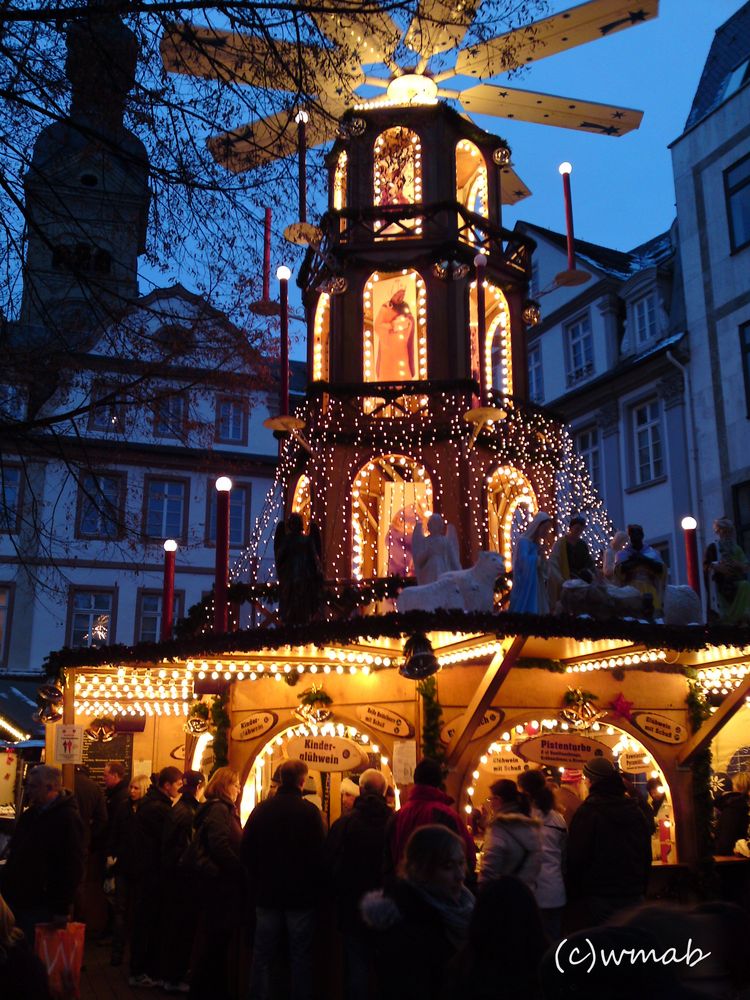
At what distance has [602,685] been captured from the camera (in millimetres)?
12070

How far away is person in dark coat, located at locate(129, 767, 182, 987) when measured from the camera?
9742 mm

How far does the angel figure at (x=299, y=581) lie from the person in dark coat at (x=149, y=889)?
7.45 ft

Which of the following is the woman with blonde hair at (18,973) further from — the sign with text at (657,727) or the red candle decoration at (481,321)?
the red candle decoration at (481,321)

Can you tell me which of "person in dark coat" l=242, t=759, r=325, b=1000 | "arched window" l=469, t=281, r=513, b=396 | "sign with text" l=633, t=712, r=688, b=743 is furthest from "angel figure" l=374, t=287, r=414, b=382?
"person in dark coat" l=242, t=759, r=325, b=1000

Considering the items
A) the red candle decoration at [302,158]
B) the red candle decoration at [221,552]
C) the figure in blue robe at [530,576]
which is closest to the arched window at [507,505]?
the figure in blue robe at [530,576]

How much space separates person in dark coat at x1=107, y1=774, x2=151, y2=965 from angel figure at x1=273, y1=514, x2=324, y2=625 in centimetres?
257

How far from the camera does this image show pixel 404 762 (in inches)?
435

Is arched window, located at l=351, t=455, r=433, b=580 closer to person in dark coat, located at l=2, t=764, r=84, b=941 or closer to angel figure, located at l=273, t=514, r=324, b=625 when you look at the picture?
angel figure, located at l=273, t=514, r=324, b=625

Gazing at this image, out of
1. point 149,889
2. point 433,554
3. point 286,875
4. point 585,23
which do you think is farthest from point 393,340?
point 286,875

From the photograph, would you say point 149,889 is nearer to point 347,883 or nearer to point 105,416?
point 347,883

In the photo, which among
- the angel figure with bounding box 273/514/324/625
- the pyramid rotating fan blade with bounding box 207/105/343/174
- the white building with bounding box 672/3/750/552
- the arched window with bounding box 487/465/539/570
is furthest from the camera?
the white building with bounding box 672/3/750/552

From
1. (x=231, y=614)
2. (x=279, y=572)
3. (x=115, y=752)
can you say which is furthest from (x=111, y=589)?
(x=279, y=572)

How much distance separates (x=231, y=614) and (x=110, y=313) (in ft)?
21.7

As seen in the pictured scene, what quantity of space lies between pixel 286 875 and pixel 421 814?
130 centimetres
